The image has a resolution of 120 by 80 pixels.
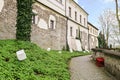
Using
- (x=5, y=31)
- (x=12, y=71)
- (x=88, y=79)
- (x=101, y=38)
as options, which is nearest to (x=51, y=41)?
(x=5, y=31)

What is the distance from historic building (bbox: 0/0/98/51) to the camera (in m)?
12.7

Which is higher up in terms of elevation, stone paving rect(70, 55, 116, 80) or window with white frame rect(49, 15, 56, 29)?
window with white frame rect(49, 15, 56, 29)

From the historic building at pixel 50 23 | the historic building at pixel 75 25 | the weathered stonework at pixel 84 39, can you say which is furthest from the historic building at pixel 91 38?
the historic building at pixel 50 23

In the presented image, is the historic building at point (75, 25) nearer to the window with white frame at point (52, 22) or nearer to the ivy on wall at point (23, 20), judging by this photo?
the window with white frame at point (52, 22)

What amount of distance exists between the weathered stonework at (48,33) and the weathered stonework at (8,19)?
8.93 feet

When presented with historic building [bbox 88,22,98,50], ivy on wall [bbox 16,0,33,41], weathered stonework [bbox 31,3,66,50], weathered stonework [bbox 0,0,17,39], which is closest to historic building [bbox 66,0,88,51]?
weathered stonework [bbox 31,3,66,50]

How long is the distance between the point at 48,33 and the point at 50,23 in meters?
1.27

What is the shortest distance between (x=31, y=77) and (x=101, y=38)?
3774 centimetres

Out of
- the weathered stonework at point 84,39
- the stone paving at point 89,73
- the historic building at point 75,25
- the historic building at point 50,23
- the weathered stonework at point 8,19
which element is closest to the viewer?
the stone paving at point 89,73

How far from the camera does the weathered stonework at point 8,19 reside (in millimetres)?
12127

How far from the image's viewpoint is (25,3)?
A: 1148 cm

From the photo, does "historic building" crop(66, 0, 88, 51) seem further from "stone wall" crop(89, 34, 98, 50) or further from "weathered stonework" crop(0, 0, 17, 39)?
"weathered stonework" crop(0, 0, 17, 39)

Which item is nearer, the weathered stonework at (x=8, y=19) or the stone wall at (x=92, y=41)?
the weathered stonework at (x=8, y=19)

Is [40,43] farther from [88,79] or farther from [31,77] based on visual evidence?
[31,77]
